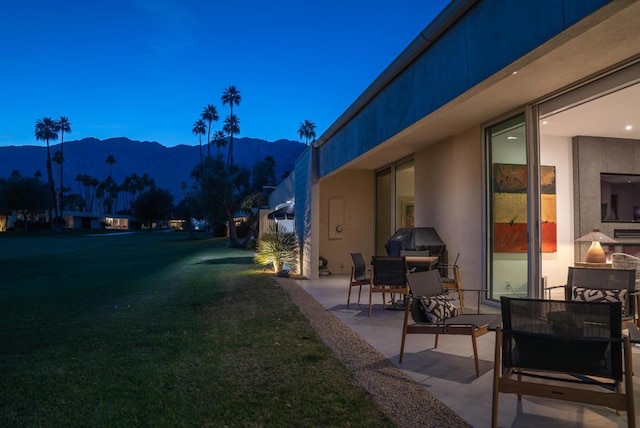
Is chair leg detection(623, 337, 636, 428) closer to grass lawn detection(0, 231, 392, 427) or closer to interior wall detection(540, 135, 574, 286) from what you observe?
grass lawn detection(0, 231, 392, 427)

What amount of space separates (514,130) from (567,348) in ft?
13.6

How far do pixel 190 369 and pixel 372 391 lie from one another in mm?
1644

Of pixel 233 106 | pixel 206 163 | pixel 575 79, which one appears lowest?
pixel 575 79

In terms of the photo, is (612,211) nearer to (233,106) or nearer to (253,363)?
A: (253,363)

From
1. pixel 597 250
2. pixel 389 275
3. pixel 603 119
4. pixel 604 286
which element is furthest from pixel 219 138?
pixel 604 286

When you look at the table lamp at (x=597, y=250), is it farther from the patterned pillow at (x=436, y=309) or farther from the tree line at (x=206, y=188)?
the tree line at (x=206, y=188)

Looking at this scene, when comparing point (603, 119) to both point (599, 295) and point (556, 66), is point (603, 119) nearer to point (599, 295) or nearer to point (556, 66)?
point (556, 66)

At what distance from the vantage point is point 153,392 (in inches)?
127

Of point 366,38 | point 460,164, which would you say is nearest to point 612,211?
point 460,164

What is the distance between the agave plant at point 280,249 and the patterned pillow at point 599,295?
8389 mm

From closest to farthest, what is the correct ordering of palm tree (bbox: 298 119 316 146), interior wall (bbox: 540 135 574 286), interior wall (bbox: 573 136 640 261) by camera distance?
interior wall (bbox: 540 135 574 286)
interior wall (bbox: 573 136 640 261)
palm tree (bbox: 298 119 316 146)

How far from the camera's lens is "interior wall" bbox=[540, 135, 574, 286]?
22.9 feet

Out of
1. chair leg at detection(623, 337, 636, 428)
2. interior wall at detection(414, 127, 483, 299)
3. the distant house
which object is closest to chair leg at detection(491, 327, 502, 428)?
chair leg at detection(623, 337, 636, 428)

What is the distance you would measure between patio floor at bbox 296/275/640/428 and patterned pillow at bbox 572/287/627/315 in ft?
1.82
